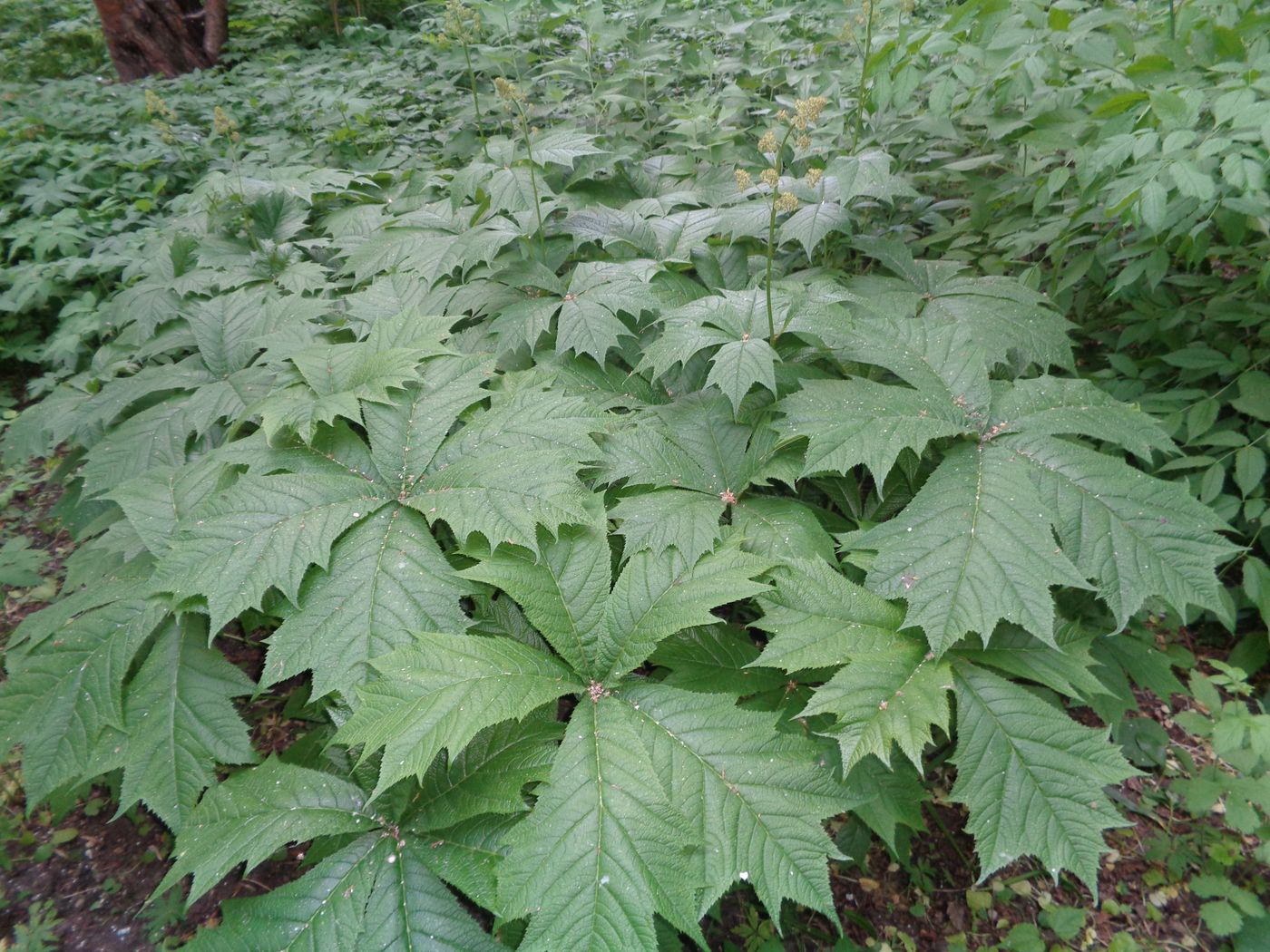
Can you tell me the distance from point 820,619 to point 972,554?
380mm

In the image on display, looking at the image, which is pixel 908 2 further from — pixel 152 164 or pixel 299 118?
pixel 152 164

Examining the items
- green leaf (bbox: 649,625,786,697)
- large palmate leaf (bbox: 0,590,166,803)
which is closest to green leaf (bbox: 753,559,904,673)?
green leaf (bbox: 649,625,786,697)

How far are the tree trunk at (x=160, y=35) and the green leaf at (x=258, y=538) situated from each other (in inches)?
290

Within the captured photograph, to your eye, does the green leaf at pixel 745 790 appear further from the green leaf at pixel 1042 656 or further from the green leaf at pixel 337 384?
the green leaf at pixel 337 384

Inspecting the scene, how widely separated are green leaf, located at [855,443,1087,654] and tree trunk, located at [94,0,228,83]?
27.6 ft

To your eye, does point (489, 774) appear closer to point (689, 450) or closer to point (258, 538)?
point (258, 538)

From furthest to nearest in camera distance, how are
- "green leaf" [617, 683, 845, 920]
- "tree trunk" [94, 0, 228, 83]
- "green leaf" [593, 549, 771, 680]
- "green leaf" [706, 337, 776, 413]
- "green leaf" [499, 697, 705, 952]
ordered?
1. "tree trunk" [94, 0, 228, 83]
2. "green leaf" [706, 337, 776, 413]
3. "green leaf" [593, 549, 771, 680]
4. "green leaf" [617, 683, 845, 920]
5. "green leaf" [499, 697, 705, 952]

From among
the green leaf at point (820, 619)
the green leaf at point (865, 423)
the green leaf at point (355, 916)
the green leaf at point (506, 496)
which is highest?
the green leaf at point (865, 423)

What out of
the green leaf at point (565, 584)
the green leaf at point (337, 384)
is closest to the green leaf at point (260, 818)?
the green leaf at point (565, 584)

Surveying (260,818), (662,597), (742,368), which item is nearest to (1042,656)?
(662,597)

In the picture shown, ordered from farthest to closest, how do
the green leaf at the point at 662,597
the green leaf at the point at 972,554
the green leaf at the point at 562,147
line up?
1. the green leaf at the point at 562,147
2. the green leaf at the point at 662,597
3. the green leaf at the point at 972,554

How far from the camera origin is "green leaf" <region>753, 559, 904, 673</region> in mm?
1633

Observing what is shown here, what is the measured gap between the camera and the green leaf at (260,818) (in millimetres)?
1559

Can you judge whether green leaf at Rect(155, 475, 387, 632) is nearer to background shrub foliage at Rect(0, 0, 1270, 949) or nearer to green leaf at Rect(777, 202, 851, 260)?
background shrub foliage at Rect(0, 0, 1270, 949)
